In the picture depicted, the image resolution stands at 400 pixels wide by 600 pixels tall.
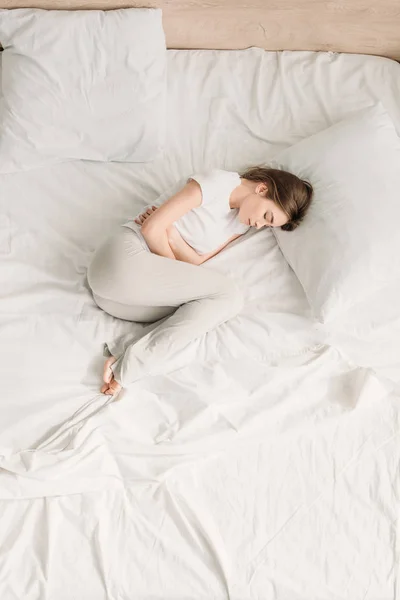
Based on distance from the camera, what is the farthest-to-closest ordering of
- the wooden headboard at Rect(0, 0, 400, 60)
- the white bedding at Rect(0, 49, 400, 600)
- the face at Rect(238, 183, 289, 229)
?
the wooden headboard at Rect(0, 0, 400, 60), the face at Rect(238, 183, 289, 229), the white bedding at Rect(0, 49, 400, 600)

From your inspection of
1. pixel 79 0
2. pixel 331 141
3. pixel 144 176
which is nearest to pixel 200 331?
pixel 144 176

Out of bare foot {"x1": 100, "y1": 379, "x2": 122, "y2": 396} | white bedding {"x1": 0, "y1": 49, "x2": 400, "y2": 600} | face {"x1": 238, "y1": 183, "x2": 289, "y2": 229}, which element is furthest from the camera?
face {"x1": 238, "y1": 183, "x2": 289, "y2": 229}

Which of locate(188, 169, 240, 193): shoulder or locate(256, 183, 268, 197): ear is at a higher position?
locate(188, 169, 240, 193): shoulder

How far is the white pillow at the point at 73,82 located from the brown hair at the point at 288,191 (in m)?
0.35

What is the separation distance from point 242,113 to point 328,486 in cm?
101

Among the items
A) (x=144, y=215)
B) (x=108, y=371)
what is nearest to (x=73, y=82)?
(x=144, y=215)

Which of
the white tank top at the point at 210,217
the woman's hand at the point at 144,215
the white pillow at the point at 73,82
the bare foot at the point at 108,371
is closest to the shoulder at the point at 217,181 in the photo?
the white tank top at the point at 210,217

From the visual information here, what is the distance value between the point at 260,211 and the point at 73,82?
0.58 meters

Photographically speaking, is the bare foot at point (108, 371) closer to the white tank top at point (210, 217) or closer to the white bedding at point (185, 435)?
the white bedding at point (185, 435)

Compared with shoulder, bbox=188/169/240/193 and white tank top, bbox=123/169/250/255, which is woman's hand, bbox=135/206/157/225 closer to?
white tank top, bbox=123/169/250/255

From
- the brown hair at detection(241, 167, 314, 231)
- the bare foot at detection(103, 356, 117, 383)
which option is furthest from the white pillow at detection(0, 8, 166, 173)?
the bare foot at detection(103, 356, 117, 383)

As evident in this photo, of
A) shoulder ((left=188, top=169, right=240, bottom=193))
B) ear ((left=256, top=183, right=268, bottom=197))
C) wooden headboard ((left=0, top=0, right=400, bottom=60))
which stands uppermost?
wooden headboard ((left=0, top=0, right=400, bottom=60))

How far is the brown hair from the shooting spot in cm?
145

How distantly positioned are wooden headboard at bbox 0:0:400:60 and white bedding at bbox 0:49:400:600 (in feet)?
0.96
